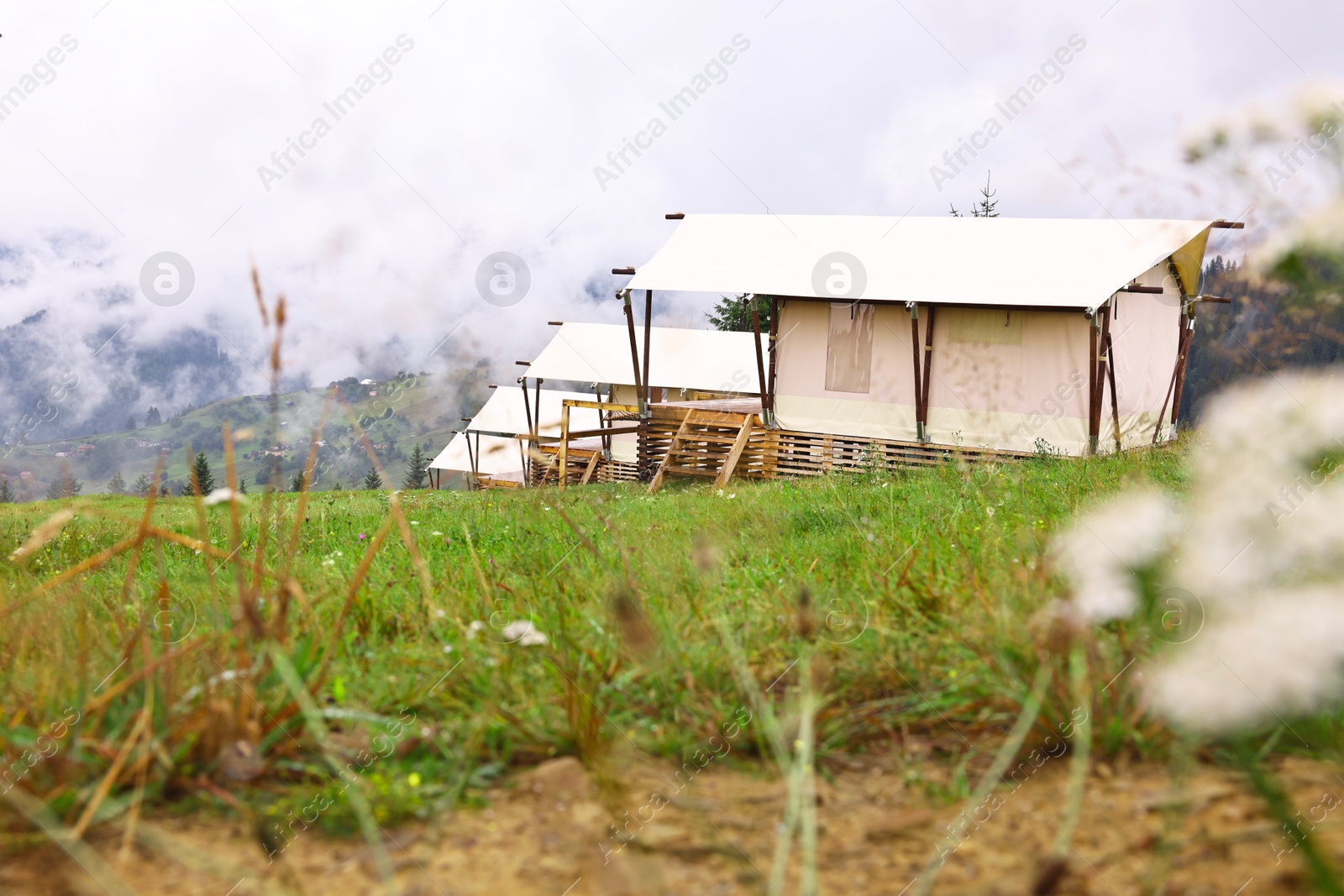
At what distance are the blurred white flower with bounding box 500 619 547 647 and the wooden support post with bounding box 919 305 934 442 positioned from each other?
16072 mm

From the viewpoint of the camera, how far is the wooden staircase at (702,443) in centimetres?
2041

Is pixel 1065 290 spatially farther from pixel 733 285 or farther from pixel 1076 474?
pixel 1076 474

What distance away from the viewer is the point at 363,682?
2.77m

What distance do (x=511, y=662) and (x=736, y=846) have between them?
110cm

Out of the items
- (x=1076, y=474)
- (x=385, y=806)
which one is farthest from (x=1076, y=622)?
(x=1076, y=474)

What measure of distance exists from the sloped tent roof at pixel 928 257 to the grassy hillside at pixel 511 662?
43.2 ft

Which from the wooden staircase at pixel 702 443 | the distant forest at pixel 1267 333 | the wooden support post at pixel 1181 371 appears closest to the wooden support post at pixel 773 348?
the wooden staircase at pixel 702 443

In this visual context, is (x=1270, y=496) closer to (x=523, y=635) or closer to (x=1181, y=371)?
(x=523, y=635)

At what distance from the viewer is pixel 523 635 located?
2.82m

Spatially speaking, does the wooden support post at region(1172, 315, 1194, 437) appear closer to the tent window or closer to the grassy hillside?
the tent window

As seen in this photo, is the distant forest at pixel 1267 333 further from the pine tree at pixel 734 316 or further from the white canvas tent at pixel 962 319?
the pine tree at pixel 734 316

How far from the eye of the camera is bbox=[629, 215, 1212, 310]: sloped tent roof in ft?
55.1

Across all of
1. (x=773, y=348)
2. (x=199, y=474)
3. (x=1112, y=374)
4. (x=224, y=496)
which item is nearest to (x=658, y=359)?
(x=773, y=348)

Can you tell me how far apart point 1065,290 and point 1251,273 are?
15.6 m
